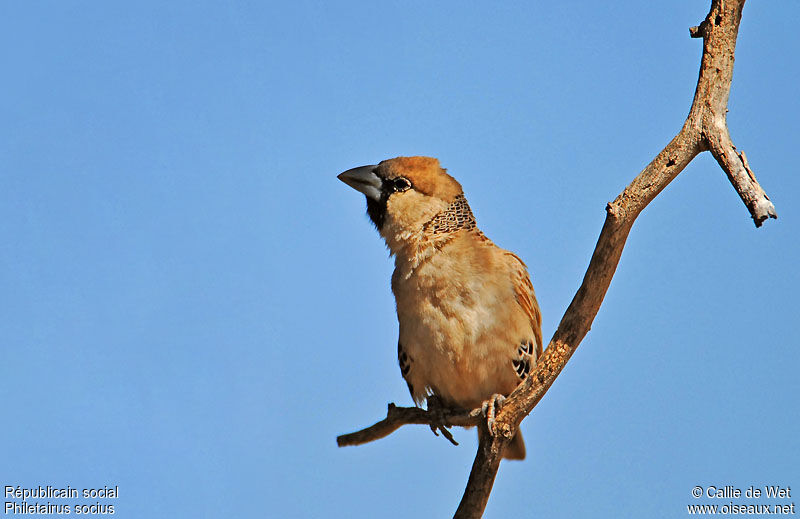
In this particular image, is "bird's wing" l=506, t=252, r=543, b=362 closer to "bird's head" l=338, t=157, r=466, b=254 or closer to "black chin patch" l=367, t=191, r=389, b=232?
"bird's head" l=338, t=157, r=466, b=254

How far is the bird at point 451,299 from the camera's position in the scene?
24.3 ft

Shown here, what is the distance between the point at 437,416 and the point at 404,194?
6.91 feet

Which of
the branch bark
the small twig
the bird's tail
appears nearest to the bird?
the bird's tail

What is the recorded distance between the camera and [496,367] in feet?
24.3

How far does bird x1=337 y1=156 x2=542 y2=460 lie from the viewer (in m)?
7.39

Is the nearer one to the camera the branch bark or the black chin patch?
the branch bark

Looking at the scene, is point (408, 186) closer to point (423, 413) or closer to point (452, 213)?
point (452, 213)

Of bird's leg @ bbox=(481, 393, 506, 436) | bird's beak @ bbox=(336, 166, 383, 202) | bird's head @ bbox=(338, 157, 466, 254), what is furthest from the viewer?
bird's beak @ bbox=(336, 166, 383, 202)

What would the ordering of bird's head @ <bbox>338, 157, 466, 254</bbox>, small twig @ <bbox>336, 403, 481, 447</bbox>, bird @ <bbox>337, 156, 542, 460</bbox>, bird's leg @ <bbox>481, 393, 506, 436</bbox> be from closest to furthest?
bird's leg @ <bbox>481, 393, 506, 436</bbox> → bird @ <bbox>337, 156, 542, 460</bbox> → small twig @ <bbox>336, 403, 481, 447</bbox> → bird's head @ <bbox>338, 157, 466, 254</bbox>

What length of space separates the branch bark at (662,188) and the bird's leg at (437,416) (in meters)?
0.90

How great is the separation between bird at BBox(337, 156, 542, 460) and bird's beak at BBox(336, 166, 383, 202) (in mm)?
94

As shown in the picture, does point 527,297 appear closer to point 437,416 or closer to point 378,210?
point 437,416

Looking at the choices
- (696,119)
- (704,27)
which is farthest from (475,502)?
(704,27)

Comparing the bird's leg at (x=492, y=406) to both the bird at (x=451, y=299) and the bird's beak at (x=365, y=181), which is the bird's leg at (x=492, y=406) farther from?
the bird's beak at (x=365, y=181)
